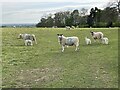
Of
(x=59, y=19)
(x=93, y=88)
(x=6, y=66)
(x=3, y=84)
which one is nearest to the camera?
(x=93, y=88)

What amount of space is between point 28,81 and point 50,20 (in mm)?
76521

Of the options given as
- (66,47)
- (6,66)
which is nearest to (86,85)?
(6,66)

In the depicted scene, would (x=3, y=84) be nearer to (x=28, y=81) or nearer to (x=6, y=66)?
(x=28, y=81)

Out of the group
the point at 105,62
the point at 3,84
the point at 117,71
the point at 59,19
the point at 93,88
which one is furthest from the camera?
the point at 59,19

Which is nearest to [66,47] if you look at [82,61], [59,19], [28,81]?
[82,61]

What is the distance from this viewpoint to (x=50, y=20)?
84.8 meters

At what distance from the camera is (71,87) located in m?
7.94

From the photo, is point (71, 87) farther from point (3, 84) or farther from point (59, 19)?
point (59, 19)

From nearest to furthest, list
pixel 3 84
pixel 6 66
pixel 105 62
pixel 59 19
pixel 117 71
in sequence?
pixel 3 84
pixel 117 71
pixel 6 66
pixel 105 62
pixel 59 19

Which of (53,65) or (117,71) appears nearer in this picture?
(117,71)

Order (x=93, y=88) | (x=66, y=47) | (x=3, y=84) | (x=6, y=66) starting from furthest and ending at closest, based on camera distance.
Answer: (x=66, y=47) < (x=6, y=66) < (x=3, y=84) < (x=93, y=88)

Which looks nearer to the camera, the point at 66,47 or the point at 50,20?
the point at 66,47

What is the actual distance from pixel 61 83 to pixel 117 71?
275 centimetres

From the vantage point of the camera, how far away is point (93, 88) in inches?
309
